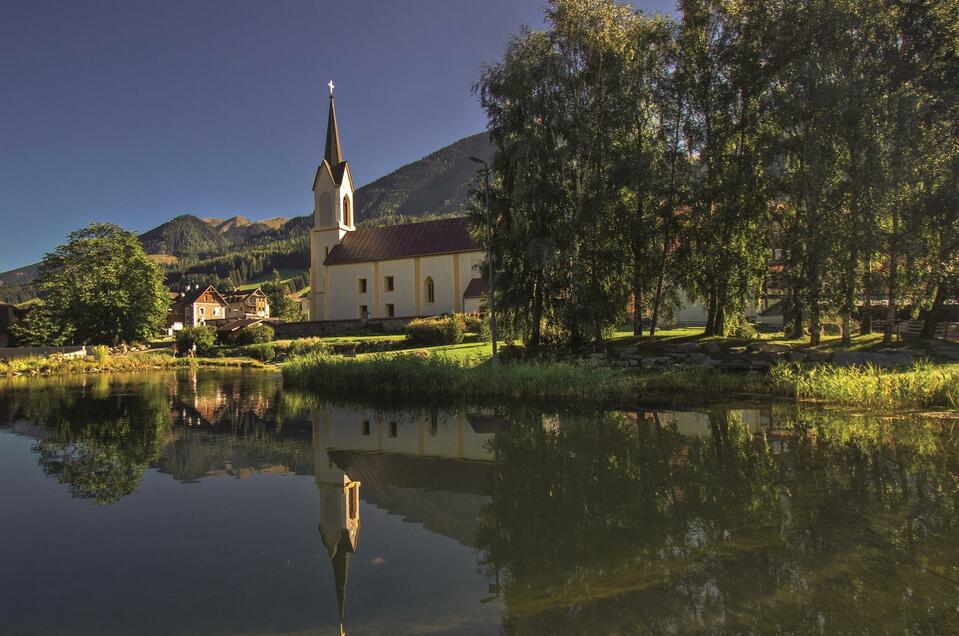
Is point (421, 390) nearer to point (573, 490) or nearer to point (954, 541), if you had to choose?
point (573, 490)

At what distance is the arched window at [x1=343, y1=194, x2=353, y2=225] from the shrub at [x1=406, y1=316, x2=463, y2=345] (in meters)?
30.4

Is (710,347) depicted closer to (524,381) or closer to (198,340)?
(524,381)

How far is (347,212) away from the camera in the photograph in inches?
2461

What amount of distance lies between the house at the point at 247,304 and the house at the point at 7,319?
53.5 meters

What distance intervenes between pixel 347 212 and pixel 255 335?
20116 mm

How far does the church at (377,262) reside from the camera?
53219 mm

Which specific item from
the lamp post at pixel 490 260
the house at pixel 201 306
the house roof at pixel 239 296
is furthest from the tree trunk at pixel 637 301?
the house roof at pixel 239 296

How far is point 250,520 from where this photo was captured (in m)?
6.59

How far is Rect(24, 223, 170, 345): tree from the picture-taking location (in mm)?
48906

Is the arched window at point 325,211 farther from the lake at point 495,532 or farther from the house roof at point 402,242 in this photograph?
the lake at point 495,532

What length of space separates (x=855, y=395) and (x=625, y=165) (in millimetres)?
11373

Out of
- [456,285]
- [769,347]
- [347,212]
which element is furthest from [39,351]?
[769,347]

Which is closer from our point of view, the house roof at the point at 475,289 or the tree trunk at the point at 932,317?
the tree trunk at the point at 932,317

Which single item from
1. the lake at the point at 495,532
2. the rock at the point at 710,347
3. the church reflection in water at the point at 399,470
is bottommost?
the church reflection in water at the point at 399,470
